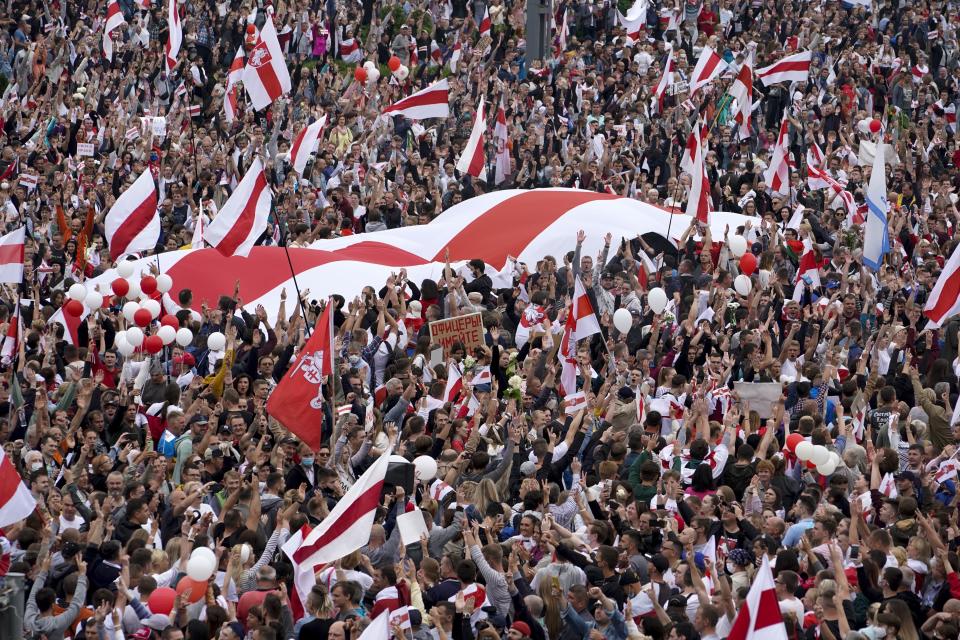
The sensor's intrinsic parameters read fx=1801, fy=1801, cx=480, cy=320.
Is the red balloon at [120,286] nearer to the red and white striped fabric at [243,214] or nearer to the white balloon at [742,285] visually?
the red and white striped fabric at [243,214]

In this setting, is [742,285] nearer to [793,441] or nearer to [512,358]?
[512,358]

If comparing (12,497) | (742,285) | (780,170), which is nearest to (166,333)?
(12,497)

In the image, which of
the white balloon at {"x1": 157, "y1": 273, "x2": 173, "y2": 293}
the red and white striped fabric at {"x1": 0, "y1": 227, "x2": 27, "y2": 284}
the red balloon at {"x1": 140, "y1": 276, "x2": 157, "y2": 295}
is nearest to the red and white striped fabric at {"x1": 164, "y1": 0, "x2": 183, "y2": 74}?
the white balloon at {"x1": 157, "y1": 273, "x2": 173, "y2": 293}

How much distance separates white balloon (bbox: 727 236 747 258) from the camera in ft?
60.3

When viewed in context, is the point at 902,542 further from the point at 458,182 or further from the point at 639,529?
the point at 458,182

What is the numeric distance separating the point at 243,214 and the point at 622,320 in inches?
144

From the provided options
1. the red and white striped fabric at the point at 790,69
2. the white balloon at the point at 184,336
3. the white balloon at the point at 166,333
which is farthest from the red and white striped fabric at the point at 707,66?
the white balloon at the point at 166,333

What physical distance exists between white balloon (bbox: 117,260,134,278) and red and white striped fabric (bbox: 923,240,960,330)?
25.2 feet

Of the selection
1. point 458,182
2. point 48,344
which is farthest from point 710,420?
point 458,182

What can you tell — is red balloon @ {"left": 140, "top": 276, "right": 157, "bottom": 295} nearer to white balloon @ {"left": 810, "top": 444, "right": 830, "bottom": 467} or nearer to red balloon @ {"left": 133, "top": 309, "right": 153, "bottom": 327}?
red balloon @ {"left": 133, "top": 309, "right": 153, "bottom": 327}

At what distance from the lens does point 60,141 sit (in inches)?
943

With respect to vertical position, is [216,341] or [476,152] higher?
[476,152]

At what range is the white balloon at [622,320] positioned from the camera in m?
16.6

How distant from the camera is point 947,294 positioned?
15773 mm
